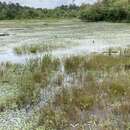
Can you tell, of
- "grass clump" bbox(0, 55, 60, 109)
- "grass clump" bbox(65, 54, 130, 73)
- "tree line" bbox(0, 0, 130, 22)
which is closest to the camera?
"grass clump" bbox(0, 55, 60, 109)

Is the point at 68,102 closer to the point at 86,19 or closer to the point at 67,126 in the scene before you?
the point at 67,126

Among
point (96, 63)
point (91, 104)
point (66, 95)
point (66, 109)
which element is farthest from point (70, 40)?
point (66, 109)

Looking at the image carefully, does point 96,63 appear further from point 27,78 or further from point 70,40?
point 70,40

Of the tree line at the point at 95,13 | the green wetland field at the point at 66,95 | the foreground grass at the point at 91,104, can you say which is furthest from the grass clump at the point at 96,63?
the tree line at the point at 95,13

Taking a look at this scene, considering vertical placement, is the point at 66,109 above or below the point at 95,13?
above

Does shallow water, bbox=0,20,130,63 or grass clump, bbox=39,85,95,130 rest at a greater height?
grass clump, bbox=39,85,95,130

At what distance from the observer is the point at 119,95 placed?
34.9ft

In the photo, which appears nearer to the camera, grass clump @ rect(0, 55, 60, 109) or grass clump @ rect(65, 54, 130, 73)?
grass clump @ rect(0, 55, 60, 109)

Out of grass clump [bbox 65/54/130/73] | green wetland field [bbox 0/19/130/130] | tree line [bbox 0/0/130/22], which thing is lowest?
tree line [bbox 0/0/130/22]

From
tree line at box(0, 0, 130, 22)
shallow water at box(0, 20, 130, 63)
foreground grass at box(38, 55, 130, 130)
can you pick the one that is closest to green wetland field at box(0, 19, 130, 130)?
foreground grass at box(38, 55, 130, 130)

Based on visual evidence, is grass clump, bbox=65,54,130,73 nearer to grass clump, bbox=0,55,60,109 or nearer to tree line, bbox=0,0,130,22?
grass clump, bbox=0,55,60,109

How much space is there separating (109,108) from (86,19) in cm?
5528

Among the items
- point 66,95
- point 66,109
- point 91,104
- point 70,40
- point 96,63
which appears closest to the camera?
point 66,109

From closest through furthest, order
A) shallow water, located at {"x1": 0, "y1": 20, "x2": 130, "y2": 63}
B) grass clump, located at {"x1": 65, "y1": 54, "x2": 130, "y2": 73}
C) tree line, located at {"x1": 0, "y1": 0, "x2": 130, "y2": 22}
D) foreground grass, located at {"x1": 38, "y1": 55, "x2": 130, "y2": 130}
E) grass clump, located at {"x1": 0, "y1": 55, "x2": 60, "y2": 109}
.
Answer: foreground grass, located at {"x1": 38, "y1": 55, "x2": 130, "y2": 130} < grass clump, located at {"x1": 0, "y1": 55, "x2": 60, "y2": 109} < grass clump, located at {"x1": 65, "y1": 54, "x2": 130, "y2": 73} < shallow water, located at {"x1": 0, "y1": 20, "x2": 130, "y2": 63} < tree line, located at {"x1": 0, "y1": 0, "x2": 130, "y2": 22}
